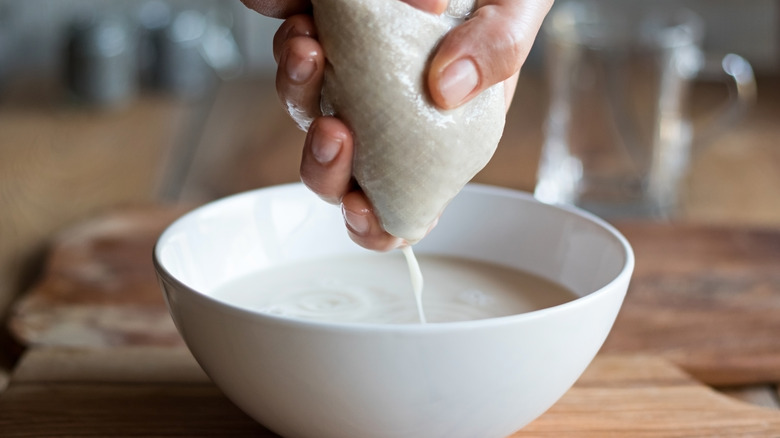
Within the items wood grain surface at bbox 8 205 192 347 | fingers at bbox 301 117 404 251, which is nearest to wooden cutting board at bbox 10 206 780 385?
wood grain surface at bbox 8 205 192 347

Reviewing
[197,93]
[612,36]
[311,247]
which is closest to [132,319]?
[311,247]

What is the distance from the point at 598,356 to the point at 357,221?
1.07ft

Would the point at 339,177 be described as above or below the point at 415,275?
above

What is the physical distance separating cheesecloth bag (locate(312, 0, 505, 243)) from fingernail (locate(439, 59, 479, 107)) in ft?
0.06

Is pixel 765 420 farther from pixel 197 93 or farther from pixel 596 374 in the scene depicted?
pixel 197 93

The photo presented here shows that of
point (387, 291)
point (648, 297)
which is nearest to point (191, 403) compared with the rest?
point (387, 291)

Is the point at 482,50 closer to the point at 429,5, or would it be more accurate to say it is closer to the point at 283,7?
the point at 429,5

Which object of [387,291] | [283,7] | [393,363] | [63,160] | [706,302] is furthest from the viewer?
[63,160]

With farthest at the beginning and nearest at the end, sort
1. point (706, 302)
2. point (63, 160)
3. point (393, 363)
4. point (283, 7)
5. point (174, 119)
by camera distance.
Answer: point (174, 119) < point (63, 160) < point (706, 302) < point (283, 7) < point (393, 363)

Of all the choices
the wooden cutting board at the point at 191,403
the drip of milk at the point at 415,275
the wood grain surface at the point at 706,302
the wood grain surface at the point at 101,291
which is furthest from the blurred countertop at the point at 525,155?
the drip of milk at the point at 415,275

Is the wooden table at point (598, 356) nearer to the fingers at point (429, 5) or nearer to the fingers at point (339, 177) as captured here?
the fingers at point (339, 177)

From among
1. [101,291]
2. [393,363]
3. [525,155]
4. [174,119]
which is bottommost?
[174,119]

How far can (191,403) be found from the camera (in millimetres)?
787

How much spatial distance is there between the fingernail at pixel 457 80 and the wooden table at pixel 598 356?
0.91 feet
